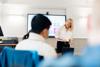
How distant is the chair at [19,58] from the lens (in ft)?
5.37

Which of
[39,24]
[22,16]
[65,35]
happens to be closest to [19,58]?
[39,24]

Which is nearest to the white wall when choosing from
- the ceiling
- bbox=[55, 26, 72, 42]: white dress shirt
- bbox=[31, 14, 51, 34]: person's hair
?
the ceiling

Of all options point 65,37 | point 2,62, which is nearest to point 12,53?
point 2,62

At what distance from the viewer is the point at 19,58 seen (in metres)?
1.68

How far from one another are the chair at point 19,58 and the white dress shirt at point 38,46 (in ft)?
0.28

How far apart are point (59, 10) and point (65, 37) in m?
3.06

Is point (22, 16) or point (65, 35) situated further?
point (22, 16)

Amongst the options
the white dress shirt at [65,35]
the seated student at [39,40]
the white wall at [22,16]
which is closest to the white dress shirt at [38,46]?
the seated student at [39,40]

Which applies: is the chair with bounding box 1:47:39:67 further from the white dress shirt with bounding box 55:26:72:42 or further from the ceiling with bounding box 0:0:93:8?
the ceiling with bounding box 0:0:93:8

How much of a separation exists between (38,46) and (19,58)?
165 millimetres

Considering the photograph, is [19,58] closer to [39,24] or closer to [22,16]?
[39,24]

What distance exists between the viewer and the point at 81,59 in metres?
0.26

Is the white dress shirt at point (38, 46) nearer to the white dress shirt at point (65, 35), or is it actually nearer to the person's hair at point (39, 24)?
the person's hair at point (39, 24)

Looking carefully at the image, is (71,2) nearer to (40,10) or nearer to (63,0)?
(63,0)
